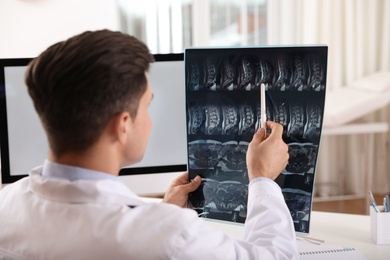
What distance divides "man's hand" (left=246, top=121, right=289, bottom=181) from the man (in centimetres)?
20

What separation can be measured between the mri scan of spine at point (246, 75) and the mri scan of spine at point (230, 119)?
0.06 m

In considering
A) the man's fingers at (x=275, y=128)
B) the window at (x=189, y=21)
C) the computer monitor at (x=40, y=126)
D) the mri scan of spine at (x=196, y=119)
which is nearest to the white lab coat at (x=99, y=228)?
the man's fingers at (x=275, y=128)

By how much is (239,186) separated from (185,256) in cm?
53

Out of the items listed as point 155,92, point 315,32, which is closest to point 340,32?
point 315,32

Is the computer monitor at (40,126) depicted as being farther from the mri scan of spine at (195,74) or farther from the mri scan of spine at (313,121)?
the mri scan of spine at (313,121)

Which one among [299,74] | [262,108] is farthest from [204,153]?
[299,74]

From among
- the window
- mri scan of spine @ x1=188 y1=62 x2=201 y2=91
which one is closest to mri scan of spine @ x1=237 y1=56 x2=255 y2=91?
mri scan of spine @ x1=188 y1=62 x2=201 y2=91

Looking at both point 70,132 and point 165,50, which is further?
point 165,50

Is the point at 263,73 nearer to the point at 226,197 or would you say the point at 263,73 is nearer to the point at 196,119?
the point at 196,119

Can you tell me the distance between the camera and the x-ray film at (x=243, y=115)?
1170 mm

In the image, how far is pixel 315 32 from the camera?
12.6ft

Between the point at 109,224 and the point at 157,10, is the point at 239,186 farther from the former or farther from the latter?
the point at 157,10

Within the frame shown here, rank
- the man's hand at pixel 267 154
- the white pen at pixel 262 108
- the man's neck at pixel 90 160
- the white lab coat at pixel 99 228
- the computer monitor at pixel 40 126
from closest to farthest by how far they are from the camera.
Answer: the white lab coat at pixel 99 228 < the man's neck at pixel 90 160 < the man's hand at pixel 267 154 < the white pen at pixel 262 108 < the computer monitor at pixel 40 126

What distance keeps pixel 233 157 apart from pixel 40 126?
0.59 meters
